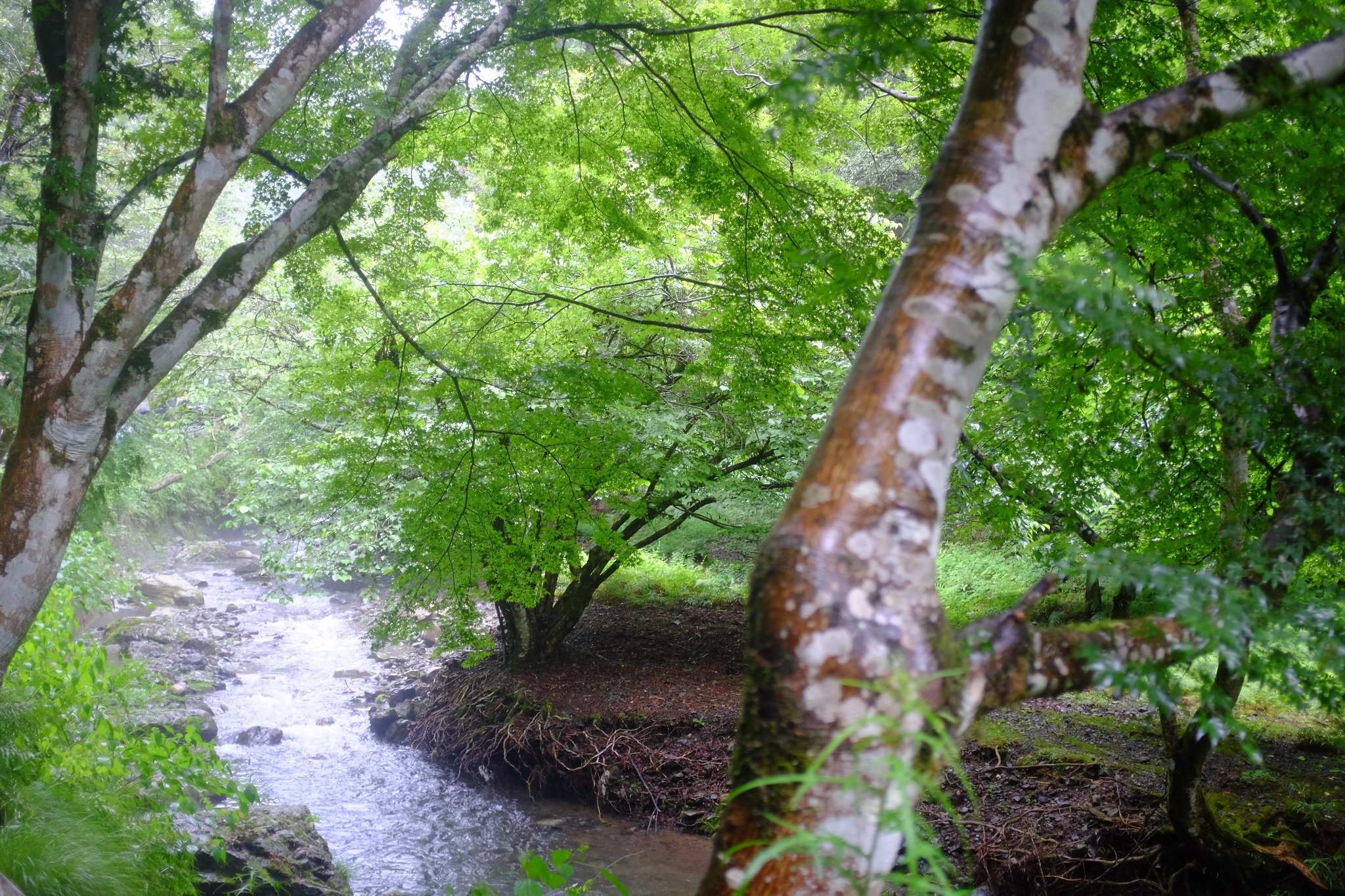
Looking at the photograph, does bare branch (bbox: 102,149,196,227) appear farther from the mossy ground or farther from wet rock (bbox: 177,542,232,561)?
wet rock (bbox: 177,542,232,561)

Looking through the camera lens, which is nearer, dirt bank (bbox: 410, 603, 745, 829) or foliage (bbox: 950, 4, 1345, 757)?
foliage (bbox: 950, 4, 1345, 757)

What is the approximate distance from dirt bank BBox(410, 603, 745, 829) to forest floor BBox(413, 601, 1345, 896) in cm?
2

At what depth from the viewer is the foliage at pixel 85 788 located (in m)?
3.42

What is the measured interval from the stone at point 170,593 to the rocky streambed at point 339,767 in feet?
0.12

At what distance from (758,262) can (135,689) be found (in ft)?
16.8

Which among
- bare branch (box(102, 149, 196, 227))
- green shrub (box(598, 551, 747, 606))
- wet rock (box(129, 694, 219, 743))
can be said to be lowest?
wet rock (box(129, 694, 219, 743))

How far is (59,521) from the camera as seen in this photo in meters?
3.10

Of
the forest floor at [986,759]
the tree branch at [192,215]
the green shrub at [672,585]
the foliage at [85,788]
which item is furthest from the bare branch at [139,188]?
the green shrub at [672,585]

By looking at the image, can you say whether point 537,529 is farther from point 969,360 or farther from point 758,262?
point 969,360

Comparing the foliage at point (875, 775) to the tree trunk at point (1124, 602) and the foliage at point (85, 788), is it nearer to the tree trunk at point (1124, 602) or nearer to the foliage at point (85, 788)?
the foliage at point (85, 788)

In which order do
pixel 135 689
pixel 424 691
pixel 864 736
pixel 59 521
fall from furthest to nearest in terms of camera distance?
pixel 424 691 < pixel 135 689 < pixel 59 521 < pixel 864 736

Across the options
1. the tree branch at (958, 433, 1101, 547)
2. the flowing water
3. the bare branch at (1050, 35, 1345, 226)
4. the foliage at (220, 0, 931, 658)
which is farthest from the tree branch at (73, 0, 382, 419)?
the flowing water

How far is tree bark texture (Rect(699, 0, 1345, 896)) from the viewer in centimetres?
113

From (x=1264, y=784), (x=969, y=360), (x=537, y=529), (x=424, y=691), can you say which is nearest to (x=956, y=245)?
(x=969, y=360)
